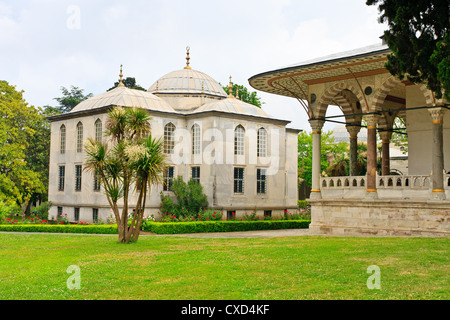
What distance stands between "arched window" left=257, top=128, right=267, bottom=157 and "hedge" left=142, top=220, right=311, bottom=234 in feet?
15.1

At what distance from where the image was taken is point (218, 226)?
90.3 ft

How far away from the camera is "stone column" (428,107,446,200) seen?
1792cm

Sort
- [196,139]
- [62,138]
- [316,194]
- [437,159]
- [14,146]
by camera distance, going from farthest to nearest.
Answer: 1. [14,146]
2. [62,138]
3. [196,139]
4. [316,194]
5. [437,159]

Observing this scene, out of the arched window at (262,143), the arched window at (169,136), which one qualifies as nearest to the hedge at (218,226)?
the arched window at (262,143)

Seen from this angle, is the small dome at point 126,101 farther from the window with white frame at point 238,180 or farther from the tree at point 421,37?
the tree at point 421,37

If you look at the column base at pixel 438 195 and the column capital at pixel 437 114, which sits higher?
the column capital at pixel 437 114

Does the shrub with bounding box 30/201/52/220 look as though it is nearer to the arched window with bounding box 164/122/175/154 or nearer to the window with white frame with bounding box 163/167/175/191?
the window with white frame with bounding box 163/167/175/191

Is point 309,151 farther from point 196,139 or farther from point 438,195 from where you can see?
point 438,195

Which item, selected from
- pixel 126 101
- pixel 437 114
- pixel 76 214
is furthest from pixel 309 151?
pixel 437 114

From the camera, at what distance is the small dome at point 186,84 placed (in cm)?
3619

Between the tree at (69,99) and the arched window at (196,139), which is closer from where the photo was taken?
the arched window at (196,139)

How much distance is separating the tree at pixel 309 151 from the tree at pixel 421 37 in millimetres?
35377

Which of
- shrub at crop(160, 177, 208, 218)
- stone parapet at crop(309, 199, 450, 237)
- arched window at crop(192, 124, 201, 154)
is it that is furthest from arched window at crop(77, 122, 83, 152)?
stone parapet at crop(309, 199, 450, 237)

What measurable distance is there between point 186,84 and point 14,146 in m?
12.1
